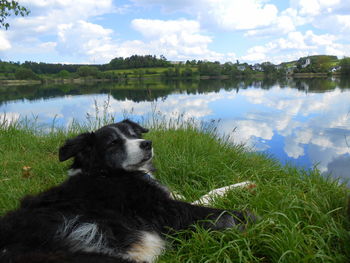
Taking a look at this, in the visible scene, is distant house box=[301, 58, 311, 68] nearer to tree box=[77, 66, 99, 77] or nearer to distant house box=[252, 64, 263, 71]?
distant house box=[252, 64, 263, 71]

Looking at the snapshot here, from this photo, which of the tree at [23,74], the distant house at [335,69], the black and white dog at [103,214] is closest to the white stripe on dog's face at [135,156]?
the black and white dog at [103,214]

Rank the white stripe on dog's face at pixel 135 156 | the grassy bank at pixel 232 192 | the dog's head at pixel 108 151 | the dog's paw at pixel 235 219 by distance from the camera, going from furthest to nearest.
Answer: the white stripe on dog's face at pixel 135 156
the dog's head at pixel 108 151
the dog's paw at pixel 235 219
the grassy bank at pixel 232 192

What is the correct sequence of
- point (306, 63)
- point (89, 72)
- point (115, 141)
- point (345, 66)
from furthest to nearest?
1. point (306, 63)
2. point (345, 66)
3. point (89, 72)
4. point (115, 141)

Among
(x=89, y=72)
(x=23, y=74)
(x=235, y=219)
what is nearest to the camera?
(x=235, y=219)

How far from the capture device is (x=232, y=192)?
3725mm

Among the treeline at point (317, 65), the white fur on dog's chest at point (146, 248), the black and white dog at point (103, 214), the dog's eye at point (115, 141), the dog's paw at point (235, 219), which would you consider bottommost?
the white fur on dog's chest at point (146, 248)

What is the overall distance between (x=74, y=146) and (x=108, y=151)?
1.49 feet

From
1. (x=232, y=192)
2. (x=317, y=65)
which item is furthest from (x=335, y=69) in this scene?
(x=232, y=192)

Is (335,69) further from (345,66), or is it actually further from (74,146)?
(74,146)

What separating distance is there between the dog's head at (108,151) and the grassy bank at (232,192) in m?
1.03

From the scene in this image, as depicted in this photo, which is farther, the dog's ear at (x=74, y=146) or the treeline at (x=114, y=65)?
the treeline at (x=114, y=65)

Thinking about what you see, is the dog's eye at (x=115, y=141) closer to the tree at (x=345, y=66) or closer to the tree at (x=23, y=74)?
the tree at (x=23, y=74)

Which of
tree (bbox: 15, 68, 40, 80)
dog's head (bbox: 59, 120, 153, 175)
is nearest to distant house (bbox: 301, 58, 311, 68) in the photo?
tree (bbox: 15, 68, 40, 80)

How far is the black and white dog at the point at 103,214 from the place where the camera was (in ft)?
6.96
